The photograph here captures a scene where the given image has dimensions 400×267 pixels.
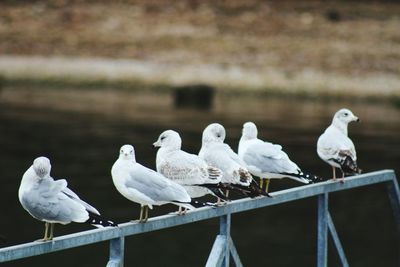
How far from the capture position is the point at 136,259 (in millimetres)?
18031

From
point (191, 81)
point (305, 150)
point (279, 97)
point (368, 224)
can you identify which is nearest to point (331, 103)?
point (279, 97)

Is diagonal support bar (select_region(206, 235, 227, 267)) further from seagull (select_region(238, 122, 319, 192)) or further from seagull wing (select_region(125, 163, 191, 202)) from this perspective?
seagull (select_region(238, 122, 319, 192))

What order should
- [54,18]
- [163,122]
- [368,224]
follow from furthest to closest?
[54,18]
[163,122]
[368,224]

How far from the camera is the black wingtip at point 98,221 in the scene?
18.0 feet

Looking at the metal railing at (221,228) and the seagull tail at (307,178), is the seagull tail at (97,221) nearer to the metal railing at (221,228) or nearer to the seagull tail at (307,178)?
the metal railing at (221,228)

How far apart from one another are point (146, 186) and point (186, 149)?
881 inches

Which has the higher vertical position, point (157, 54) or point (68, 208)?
point (157, 54)

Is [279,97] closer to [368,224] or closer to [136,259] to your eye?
[368,224]

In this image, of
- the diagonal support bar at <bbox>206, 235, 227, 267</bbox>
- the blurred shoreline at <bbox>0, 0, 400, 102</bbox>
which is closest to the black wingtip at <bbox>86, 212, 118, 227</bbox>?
the diagonal support bar at <bbox>206, 235, 227, 267</bbox>

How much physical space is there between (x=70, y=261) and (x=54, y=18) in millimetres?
35930

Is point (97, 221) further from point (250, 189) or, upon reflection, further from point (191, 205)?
point (250, 189)

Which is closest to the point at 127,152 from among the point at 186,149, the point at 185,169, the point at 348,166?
the point at 185,169

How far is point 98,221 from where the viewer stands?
558 cm

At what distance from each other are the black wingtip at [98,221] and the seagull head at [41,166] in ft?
1.12
